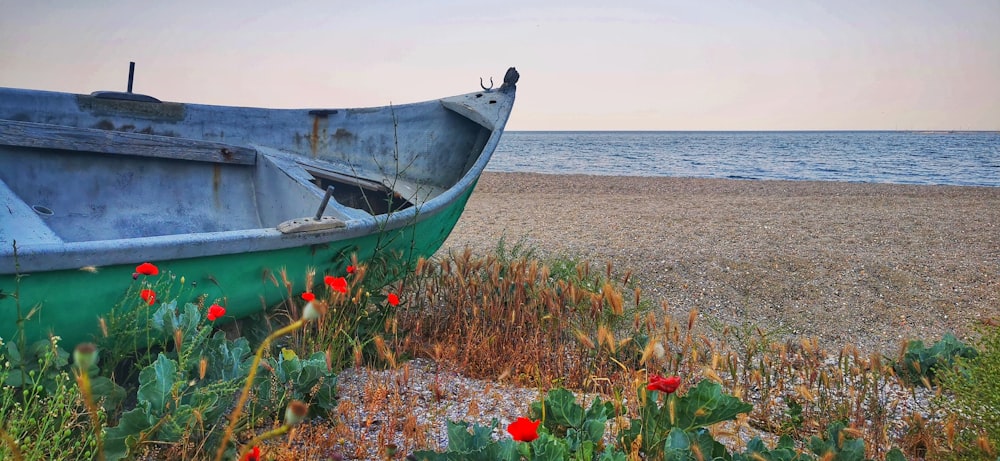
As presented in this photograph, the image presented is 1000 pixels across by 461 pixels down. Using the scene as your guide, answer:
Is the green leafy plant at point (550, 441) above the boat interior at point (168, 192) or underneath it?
underneath

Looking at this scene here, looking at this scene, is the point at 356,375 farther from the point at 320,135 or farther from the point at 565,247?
the point at 565,247

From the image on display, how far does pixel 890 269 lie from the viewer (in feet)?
23.5

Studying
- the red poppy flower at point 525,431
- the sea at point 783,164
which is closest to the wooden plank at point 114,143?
the red poppy flower at point 525,431

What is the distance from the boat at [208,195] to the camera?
9.78ft

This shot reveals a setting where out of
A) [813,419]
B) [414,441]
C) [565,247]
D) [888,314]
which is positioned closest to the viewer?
[414,441]

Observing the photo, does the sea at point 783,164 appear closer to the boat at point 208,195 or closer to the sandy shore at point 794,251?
the sandy shore at point 794,251

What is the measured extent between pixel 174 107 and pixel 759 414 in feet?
18.3

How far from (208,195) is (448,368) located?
10.1ft

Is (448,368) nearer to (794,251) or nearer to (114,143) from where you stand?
(114,143)

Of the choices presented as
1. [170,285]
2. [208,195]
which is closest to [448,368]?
[170,285]

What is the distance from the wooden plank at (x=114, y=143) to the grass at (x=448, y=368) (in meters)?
2.09

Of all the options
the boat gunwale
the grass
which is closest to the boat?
the boat gunwale

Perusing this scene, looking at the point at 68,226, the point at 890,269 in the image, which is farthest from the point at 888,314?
the point at 68,226

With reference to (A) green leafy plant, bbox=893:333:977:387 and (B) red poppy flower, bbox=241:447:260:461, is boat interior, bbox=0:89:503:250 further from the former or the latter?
(A) green leafy plant, bbox=893:333:977:387
